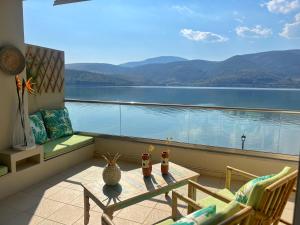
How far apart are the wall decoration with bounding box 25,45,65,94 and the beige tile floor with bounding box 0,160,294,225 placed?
180 cm

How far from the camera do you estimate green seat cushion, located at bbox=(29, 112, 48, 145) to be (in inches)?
143

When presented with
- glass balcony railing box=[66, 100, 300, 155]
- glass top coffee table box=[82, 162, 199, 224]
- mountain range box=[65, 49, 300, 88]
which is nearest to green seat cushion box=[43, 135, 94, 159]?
glass balcony railing box=[66, 100, 300, 155]

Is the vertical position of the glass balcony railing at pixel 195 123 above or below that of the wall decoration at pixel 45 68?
below

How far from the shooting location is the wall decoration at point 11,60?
2.94m

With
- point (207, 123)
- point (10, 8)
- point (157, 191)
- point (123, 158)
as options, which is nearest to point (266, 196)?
point (157, 191)

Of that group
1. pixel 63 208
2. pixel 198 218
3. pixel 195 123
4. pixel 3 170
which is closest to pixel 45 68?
pixel 3 170

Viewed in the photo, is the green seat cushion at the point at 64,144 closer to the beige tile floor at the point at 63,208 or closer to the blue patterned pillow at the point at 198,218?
the beige tile floor at the point at 63,208

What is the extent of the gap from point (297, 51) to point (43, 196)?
15186 millimetres

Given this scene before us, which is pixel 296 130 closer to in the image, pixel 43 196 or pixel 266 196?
pixel 266 196

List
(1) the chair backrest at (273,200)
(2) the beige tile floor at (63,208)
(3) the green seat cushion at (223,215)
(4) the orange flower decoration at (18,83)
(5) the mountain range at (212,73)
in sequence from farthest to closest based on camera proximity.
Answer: (5) the mountain range at (212,73), (4) the orange flower decoration at (18,83), (2) the beige tile floor at (63,208), (1) the chair backrest at (273,200), (3) the green seat cushion at (223,215)

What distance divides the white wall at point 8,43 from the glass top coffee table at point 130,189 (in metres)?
1.63

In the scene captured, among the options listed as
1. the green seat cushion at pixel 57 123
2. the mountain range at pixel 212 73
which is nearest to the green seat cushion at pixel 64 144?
the green seat cushion at pixel 57 123

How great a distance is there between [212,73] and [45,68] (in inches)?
375

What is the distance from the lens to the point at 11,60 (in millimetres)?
3043
